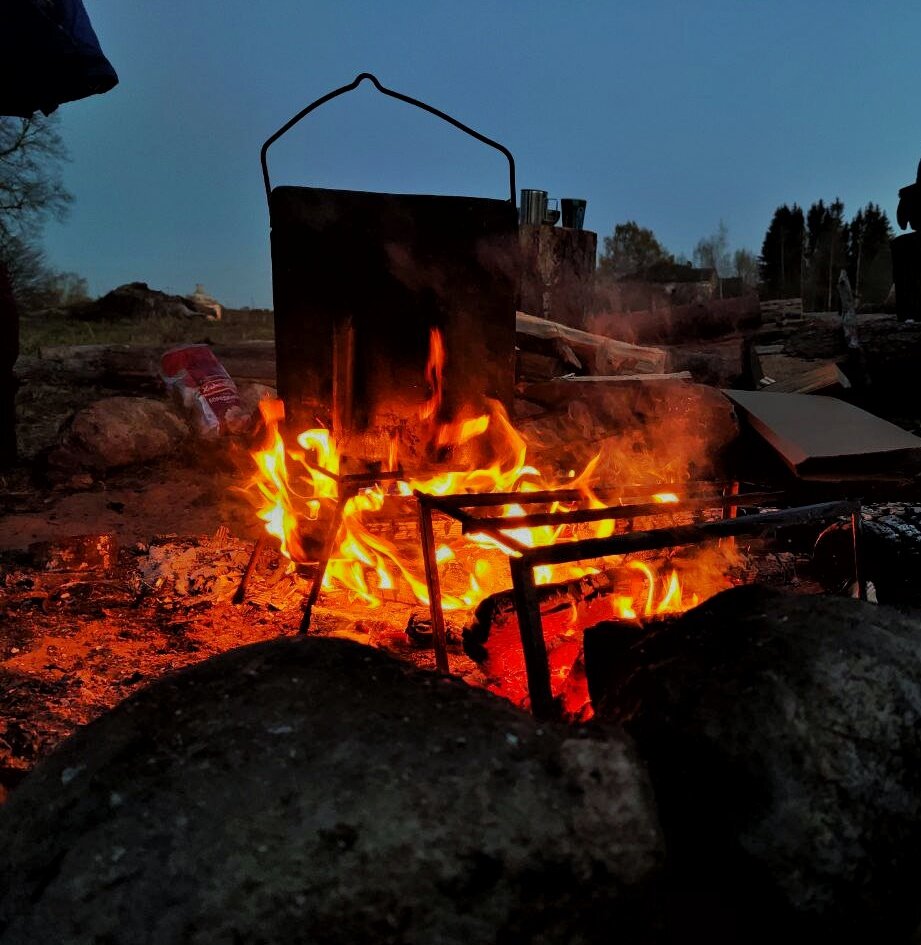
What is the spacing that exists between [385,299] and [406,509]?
4.12 ft

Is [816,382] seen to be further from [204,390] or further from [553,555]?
[553,555]

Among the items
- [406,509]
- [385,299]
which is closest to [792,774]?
[406,509]

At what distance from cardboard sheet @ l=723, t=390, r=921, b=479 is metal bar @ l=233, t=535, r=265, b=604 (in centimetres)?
309

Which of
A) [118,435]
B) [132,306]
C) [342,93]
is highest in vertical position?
[132,306]

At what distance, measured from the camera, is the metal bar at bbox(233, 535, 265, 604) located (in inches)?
151

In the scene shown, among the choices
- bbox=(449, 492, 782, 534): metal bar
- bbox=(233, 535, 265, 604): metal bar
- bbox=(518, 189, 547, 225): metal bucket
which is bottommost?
bbox=(233, 535, 265, 604): metal bar

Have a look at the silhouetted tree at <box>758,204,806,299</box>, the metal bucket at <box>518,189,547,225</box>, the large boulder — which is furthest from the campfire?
the silhouetted tree at <box>758,204,806,299</box>

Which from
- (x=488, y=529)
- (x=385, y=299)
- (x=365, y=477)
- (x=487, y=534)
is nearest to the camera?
(x=488, y=529)

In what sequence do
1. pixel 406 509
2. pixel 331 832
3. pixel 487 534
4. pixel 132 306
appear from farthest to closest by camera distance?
pixel 132 306, pixel 406 509, pixel 487 534, pixel 331 832

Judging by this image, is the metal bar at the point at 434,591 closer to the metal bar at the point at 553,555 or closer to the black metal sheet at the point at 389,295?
the metal bar at the point at 553,555

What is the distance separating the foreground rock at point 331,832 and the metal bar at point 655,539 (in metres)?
0.60

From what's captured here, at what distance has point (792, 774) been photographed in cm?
145

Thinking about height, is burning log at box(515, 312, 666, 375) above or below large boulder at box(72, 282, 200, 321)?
below

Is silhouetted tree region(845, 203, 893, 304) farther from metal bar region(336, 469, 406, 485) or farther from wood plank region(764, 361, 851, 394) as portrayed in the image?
metal bar region(336, 469, 406, 485)
